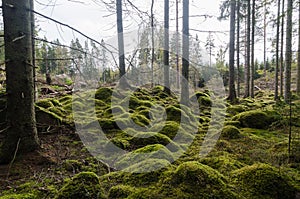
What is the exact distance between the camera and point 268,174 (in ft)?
8.30

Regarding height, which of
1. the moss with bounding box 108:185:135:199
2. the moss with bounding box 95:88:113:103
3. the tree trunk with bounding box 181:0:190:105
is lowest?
the moss with bounding box 108:185:135:199

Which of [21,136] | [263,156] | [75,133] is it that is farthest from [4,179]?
[263,156]

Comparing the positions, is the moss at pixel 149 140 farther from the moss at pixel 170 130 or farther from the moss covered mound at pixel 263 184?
the moss covered mound at pixel 263 184

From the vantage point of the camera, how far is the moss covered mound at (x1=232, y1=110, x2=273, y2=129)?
674 centimetres

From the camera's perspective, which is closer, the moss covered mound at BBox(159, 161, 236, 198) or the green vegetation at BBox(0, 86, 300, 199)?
the moss covered mound at BBox(159, 161, 236, 198)

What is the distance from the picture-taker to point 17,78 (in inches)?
134

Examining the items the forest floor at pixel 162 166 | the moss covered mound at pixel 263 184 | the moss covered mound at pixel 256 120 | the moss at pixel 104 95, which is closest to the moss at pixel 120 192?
the forest floor at pixel 162 166

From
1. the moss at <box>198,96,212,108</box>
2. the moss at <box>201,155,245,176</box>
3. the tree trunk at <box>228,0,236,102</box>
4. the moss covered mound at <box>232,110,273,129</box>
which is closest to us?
the moss at <box>201,155,245,176</box>

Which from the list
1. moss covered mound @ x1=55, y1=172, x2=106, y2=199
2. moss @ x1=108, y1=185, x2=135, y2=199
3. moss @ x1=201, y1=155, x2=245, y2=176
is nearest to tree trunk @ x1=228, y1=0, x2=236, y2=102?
moss @ x1=201, y1=155, x2=245, y2=176

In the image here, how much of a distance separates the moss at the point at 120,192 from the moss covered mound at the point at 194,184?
1.26 ft

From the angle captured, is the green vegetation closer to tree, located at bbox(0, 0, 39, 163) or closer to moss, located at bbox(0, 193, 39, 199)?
moss, located at bbox(0, 193, 39, 199)

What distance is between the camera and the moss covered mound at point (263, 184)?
2359 mm

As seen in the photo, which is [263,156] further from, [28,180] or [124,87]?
[124,87]

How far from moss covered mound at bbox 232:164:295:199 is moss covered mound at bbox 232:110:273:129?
456 cm
